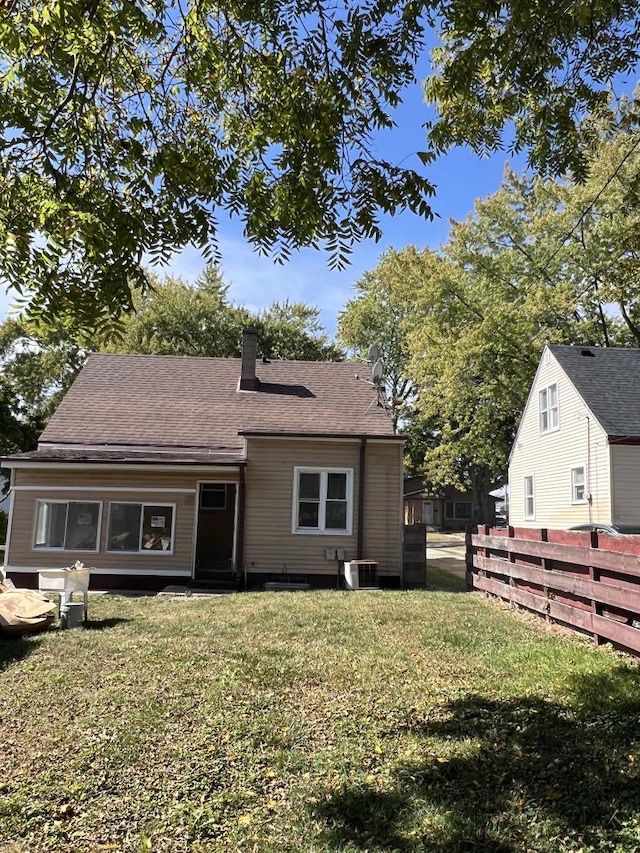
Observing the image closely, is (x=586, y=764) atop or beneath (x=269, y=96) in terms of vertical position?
beneath

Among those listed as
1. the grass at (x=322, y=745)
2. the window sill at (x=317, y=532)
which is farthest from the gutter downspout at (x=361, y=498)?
the grass at (x=322, y=745)

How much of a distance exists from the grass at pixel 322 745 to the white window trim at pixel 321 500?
263 inches

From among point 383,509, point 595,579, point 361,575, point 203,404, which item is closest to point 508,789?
point 595,579

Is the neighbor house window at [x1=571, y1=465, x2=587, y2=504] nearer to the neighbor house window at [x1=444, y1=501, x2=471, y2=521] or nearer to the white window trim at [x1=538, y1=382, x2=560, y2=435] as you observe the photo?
the white window trim at [x1=538, y1=382, x2=560, y2=435]

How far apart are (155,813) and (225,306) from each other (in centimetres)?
3550

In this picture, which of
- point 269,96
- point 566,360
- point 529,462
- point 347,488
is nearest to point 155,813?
point 269,96

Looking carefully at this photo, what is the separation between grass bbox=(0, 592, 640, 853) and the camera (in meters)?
2.99

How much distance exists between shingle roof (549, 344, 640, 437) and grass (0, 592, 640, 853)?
12.7m

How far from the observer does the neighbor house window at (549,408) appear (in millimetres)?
20609

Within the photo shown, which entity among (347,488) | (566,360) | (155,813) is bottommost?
(155,813)

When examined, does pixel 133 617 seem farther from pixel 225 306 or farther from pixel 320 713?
pixel 225 306

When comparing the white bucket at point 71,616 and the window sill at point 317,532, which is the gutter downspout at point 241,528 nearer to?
the window sill at point 317,532

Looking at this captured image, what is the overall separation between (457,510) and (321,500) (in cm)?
3817

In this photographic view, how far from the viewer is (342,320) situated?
42.2 m
